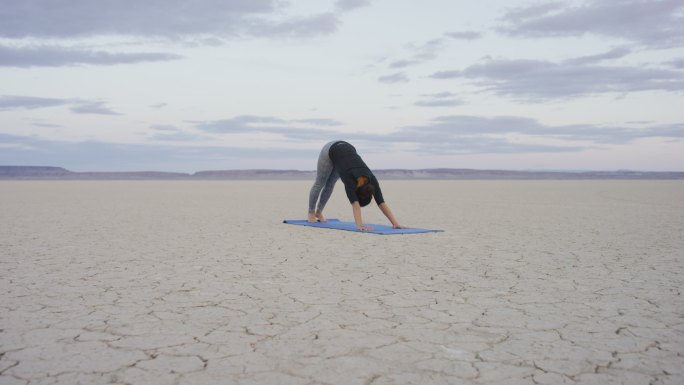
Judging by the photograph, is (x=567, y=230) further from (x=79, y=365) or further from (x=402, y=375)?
(x=79, y=365)

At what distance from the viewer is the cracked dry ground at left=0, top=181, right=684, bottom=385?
230cm

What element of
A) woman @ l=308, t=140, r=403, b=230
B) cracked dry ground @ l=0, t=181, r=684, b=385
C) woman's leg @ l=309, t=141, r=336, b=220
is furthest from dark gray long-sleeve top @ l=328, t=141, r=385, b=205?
cracked dry ground @ l=0, t=181, r=684, b=385

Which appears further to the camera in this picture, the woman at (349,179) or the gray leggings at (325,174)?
the gray leggings at (325,174)

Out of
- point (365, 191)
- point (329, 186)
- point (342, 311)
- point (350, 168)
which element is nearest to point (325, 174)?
point (329, 186)

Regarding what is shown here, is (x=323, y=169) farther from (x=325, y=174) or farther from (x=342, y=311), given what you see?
(x=342, y=311)

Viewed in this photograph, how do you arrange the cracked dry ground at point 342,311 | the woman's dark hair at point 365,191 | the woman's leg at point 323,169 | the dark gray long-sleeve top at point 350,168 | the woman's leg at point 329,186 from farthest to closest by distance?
the woman's leg at point 329,186 < the woman's leg at point 323,169 < the dark gray long-sleeve top at point 350,168 < the woman's dark hair at point 365,191 < the cracked dry ground at point 342,311

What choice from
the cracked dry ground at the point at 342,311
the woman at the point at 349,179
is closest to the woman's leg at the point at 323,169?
the woman at the point at 349,179

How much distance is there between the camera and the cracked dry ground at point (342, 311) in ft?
7.55

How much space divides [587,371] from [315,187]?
5.77m

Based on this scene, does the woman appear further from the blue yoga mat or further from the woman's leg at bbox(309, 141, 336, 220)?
the blue yoga mat

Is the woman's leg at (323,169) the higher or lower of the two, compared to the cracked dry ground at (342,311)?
higher

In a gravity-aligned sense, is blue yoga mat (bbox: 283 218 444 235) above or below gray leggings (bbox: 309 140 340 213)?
below

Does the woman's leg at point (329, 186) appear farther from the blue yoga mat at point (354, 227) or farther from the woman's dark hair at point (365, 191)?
the woman's dark hair at point (365, 191)

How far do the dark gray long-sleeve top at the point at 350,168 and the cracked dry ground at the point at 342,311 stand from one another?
2.87ft
